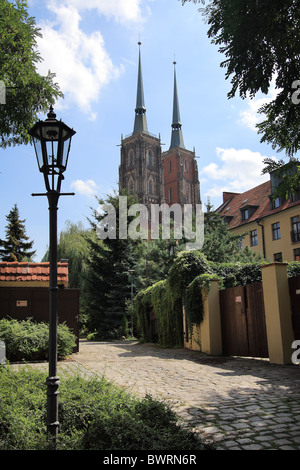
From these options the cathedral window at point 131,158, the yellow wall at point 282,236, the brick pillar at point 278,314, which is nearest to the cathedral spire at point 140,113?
the cathedral window at point 131,158

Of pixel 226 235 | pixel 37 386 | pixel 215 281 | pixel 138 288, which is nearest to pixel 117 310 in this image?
pixel 138 288

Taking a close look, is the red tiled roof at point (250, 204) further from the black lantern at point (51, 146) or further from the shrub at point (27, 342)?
the black lantern at point (51, 146)

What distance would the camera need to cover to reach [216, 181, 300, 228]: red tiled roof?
3472 centimetres

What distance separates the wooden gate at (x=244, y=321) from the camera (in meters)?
9.98

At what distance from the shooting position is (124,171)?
303 ft

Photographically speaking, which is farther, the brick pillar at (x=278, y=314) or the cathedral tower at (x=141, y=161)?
the cathedral tower at (x=141, y=161)

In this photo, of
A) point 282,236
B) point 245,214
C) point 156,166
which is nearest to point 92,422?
point 282,236

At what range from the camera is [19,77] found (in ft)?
31.9

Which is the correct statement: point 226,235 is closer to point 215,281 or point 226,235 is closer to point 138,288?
point 138,288

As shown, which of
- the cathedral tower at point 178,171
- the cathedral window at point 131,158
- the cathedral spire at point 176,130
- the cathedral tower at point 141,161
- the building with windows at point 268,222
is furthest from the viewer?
the cathedral spire at point 176,130

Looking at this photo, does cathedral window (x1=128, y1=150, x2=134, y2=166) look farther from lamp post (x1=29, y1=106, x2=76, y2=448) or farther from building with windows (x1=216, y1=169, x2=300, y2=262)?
lamp post (x1=29, y1=106, x2=76, y2=448)

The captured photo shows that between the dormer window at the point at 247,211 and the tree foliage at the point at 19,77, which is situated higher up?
the dormer window at the point at 247,211

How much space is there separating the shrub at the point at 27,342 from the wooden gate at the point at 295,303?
6.10 m

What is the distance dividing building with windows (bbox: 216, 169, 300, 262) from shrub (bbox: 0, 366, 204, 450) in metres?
23.8
